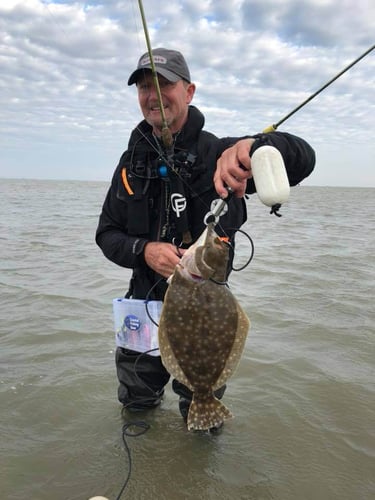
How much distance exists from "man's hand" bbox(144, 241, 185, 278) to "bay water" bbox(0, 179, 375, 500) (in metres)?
1.60

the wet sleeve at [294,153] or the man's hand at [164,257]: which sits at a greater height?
the wet sleeve at [294,153]

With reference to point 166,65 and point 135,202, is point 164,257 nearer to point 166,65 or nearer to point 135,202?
point 135,202

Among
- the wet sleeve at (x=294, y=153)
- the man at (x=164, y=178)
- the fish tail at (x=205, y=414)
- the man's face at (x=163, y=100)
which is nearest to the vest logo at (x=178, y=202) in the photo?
the man at (x=164, y=178)

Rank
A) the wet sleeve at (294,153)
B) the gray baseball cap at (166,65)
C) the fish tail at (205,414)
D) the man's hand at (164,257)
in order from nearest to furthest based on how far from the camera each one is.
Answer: the fish tail at (205,414), the man's hand at (164,257), the wet sleeve at (294,153), the gray baseball cap at (166,65)

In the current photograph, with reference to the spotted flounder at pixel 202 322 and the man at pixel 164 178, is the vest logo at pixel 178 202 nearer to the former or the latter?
the man at pixel 164 178

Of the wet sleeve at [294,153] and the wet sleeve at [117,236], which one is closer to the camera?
the wet sleeve at [294,153]

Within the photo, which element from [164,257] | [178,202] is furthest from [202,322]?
[178,202]

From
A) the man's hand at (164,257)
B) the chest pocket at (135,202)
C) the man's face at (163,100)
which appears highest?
the man's face at (163,100)

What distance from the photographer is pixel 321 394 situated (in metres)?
4.43

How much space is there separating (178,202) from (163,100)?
2.64 ft

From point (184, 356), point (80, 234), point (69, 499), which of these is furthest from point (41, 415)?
point (80, 234)

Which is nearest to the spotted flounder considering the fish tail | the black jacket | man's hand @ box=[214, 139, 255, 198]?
the fish tail

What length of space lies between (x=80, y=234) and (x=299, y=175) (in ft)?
44.0

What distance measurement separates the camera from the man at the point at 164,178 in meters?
3.20
